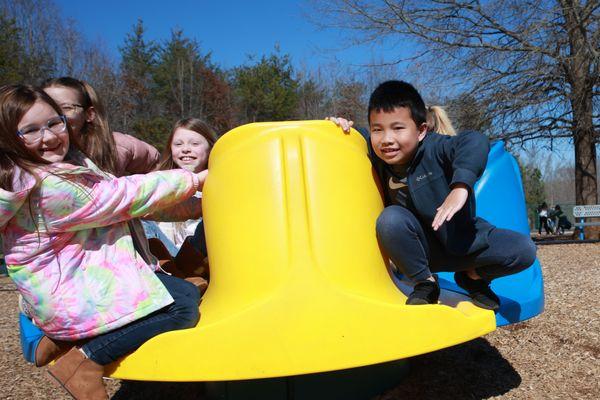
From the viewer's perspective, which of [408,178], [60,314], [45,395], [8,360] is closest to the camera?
[60,314]

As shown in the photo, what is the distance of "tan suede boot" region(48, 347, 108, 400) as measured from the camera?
4.82ft

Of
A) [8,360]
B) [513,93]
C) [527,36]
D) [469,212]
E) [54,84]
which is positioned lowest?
[8,360]

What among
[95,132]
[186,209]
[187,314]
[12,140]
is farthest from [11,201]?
[186,209]

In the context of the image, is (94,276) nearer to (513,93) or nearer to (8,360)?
(8,360)

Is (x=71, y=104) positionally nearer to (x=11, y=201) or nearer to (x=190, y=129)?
(x=190, y=129)

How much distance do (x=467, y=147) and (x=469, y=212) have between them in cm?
28

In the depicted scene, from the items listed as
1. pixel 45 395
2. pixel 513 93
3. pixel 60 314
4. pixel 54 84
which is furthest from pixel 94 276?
pixel 513 93

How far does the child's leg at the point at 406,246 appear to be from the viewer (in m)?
1.75

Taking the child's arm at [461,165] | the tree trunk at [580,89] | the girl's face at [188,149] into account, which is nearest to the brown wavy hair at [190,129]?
the girl's face at [188,149]

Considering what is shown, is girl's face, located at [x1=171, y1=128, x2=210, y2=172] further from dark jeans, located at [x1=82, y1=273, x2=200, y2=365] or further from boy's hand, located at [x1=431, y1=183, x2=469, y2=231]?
boy's hand, located at [x1=431, y1=183, x2=469, y2=231]

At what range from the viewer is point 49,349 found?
1.59 m

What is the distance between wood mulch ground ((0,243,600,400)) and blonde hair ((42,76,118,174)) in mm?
1030

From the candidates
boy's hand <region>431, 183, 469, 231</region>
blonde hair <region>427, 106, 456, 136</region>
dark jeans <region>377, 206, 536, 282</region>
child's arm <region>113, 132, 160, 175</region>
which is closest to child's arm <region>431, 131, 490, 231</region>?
boy's hand <region>431, 183, 469, 231</region>

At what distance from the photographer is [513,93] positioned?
344 inches
